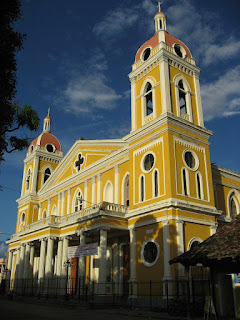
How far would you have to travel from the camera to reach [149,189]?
23266mm

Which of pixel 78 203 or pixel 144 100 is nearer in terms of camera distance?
pixel 144 100

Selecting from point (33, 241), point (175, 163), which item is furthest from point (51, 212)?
point (175, 163)

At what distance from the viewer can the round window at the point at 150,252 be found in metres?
21.4

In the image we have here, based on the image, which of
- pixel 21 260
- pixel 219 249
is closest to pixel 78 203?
pixel 21 260

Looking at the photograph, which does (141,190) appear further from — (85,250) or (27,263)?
(27,263)

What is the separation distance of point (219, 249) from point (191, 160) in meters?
12.1

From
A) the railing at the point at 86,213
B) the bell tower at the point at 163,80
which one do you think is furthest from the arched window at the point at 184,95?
the railing at the point at 86,213

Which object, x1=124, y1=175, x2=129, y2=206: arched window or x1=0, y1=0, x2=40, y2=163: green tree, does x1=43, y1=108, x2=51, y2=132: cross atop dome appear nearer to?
x1=124, y1=175, x2=129, y2=206: arched window

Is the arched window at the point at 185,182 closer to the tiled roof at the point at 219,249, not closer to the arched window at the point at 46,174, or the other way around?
the tiled roof at the point at 219,249

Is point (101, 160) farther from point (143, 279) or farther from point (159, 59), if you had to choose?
point (143, 279)

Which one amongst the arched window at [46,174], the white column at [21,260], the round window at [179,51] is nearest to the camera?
the round window at [179,51]

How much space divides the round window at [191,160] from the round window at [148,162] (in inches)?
92.6

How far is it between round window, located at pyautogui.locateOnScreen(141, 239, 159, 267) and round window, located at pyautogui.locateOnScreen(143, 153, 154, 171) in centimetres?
519

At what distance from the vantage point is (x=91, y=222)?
2450cm
